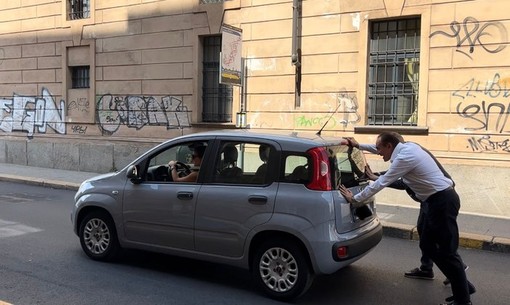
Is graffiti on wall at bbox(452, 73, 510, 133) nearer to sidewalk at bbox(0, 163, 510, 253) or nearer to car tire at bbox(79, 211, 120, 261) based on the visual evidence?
sidewalk at bbox(0, 163, 510, 253)

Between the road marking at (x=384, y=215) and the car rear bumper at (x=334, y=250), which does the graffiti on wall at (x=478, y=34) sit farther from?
the car rear bumper at (x=334, y=250)

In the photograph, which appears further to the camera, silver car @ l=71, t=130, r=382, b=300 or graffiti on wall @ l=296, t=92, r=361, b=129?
graffiti on wall @ l=296, t=92, r=361, b=129

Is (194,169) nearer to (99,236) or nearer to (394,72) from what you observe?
(99,236)

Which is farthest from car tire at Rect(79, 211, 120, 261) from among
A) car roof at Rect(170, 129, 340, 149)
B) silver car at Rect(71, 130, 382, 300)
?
car roof at Rect(170, 129, 340, 149)

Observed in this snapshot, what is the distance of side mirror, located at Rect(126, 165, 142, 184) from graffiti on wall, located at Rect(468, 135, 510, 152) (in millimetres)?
6786

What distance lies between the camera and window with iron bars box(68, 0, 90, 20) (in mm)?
15570

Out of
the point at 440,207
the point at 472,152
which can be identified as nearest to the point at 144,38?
the point at 472,152

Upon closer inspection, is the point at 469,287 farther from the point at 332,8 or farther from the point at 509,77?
the point at 332,8

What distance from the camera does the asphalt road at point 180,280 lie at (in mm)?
4715

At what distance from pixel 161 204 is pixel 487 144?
22.3 ft

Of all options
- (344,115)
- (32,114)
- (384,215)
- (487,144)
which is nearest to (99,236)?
(384,215)

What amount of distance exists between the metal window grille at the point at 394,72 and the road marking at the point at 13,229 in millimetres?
7078

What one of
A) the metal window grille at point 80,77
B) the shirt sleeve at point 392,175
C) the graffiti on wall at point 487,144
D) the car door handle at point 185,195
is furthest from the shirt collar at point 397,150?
the metal window grille at point 80,77

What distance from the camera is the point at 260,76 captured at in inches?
473
